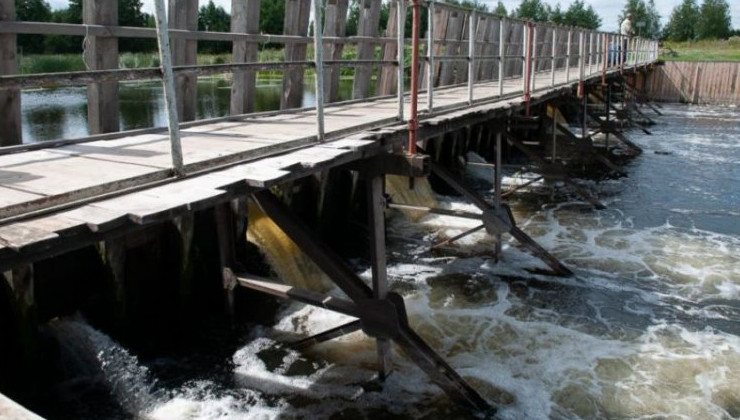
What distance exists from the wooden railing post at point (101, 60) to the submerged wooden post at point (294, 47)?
2063mm

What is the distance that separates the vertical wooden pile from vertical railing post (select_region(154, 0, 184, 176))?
4.81m

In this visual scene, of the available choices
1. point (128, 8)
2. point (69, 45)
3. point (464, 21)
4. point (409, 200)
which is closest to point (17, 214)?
point (409, 200)

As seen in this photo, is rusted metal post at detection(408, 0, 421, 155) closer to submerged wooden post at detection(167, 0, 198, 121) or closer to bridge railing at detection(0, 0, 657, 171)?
bridge railing at detection(0, 0, 657, 171)

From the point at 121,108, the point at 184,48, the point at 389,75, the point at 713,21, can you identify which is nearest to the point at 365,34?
the point at 389,75

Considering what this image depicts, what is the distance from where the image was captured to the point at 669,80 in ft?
104

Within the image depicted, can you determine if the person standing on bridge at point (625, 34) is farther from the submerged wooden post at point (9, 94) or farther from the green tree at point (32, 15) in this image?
the green tree at point (32, 15)

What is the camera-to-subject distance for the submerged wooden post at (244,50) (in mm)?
6402

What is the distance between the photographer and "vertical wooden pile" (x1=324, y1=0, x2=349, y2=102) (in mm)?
8172

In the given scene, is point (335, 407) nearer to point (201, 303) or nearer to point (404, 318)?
point (404, 318)

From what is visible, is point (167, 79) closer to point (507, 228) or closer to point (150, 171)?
point (150, 171)

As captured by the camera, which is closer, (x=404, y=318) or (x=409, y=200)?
(x=404, y=318)

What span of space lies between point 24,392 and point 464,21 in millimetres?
10642

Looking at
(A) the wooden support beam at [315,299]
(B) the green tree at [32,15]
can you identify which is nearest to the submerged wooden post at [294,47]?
(A) the wooden support beam at [315,299]

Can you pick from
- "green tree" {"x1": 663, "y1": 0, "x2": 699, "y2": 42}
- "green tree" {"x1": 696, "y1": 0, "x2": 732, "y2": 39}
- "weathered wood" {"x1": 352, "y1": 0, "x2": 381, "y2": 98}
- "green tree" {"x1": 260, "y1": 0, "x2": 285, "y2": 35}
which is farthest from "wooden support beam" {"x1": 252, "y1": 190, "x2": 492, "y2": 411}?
"green tree" {"x1": 663, "y1": 0, "x2": 699, "y2": 42}
